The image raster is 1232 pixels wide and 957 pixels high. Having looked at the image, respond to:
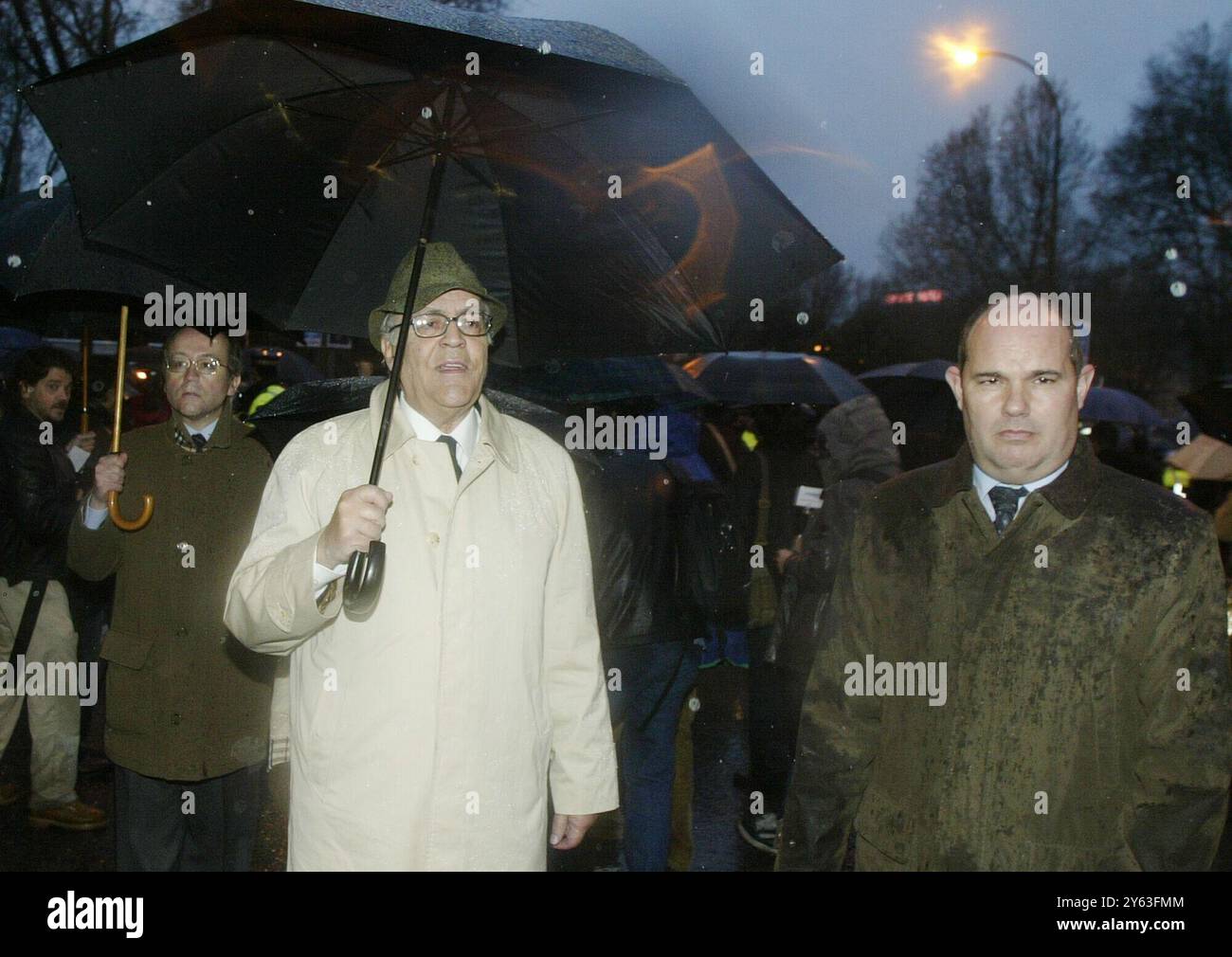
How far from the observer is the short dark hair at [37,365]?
6074 millimetres

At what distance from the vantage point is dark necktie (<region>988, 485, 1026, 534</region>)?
293 cm

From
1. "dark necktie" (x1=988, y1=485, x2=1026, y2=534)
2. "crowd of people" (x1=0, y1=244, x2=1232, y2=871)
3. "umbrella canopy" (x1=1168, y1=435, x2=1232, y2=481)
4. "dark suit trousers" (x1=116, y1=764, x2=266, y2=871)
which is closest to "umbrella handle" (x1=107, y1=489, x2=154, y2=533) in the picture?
"crowd of people" (x1=0, y1=244, x2=1232, y2=871)

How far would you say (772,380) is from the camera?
432 inches

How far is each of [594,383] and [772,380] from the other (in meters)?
5.75

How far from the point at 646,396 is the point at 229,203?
219 centimetres

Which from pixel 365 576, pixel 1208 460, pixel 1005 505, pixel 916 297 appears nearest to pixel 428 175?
pixel 365 576

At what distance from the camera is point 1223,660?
2.64 metres

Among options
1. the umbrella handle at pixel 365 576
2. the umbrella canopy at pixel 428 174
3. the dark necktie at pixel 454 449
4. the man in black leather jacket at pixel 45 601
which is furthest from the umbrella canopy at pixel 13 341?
Result: the umbrella handle at pixel 365 576

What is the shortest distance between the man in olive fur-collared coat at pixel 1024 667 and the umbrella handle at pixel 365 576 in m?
1.15

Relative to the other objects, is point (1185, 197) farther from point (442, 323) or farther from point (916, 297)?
point (442, 323)

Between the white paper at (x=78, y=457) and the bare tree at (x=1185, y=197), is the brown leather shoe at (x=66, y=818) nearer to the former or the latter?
the white paper at (x=78, y=457)
